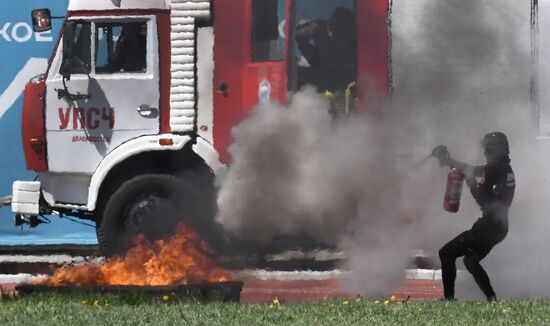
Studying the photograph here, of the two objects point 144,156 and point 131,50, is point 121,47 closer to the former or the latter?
point 131,50

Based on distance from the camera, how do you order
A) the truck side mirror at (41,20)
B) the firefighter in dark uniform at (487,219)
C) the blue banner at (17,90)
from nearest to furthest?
the firefighter in dark uniform at (487,219) → the truck side mirror at (41,20) → the blue banner at (17,90)

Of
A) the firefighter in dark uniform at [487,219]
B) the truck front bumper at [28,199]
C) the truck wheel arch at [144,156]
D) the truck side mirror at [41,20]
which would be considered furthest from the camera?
the truck front bumper at [28,199]

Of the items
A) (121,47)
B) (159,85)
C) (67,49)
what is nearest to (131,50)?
(121,47)

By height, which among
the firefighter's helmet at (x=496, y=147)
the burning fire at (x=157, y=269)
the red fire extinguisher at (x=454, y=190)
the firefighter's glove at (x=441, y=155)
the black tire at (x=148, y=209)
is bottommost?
the burning fire at (x=157, y=269)

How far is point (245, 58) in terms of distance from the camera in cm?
1364

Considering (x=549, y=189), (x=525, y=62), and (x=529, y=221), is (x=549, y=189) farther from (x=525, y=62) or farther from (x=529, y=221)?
(x=525, y=62)

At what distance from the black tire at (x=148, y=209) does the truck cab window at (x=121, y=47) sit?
46.2 inches

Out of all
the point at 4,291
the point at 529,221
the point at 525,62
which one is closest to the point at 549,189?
the point at 529,221

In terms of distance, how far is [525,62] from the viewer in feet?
44.1

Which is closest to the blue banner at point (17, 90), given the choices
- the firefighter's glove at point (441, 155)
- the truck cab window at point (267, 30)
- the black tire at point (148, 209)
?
the black tire at point (148, 209)

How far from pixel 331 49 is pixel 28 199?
355 centimetres

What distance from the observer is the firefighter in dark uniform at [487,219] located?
11.2m

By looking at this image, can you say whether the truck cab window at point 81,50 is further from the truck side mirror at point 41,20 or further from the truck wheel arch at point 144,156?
the truck wheel arch at point 144,156

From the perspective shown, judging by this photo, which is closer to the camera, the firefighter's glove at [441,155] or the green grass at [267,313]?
the green grass at [267,313]
